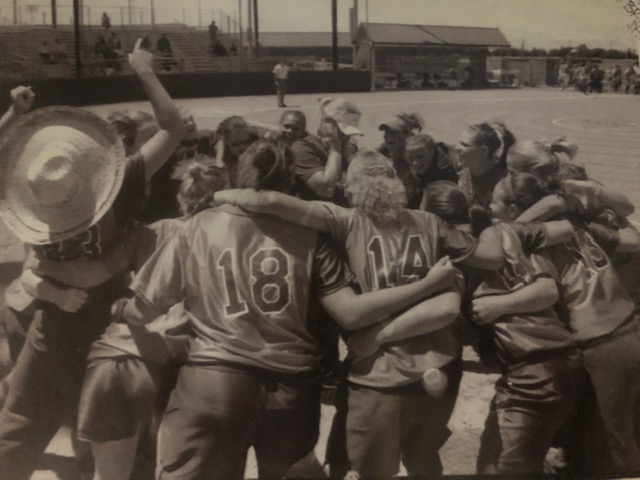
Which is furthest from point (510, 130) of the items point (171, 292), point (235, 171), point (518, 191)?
point (171, 292)

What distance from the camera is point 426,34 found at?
6.02 feet

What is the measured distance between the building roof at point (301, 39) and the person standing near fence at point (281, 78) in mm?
64

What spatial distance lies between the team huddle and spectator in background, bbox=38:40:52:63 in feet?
0.33

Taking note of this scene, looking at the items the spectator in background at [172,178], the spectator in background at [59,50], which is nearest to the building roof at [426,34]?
the spectator in background at [172,178]

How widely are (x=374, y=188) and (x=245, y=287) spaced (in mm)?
406

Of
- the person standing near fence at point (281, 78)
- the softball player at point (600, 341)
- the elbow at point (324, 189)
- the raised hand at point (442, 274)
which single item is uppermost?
the person standing near fence at point (281, 78)

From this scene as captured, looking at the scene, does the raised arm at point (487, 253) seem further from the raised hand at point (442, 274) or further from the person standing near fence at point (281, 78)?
the person standing near fence at point (281, 78)

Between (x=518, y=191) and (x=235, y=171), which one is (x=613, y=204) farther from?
(x=235, y=171)

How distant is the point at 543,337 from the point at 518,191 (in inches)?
15.7

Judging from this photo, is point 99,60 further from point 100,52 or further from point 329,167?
point 329,167

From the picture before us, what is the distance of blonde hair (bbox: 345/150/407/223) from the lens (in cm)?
165

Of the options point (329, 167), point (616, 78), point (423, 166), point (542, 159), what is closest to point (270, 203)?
point (329, 167)

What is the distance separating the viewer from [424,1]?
72.2 inches

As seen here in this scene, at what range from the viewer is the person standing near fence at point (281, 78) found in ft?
5.57
